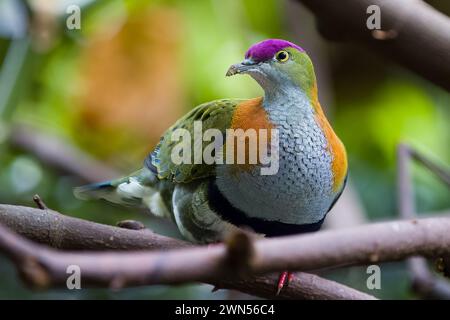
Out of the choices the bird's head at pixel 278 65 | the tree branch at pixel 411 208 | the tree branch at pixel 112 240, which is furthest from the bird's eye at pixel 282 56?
the tree branch at pixel 411 208

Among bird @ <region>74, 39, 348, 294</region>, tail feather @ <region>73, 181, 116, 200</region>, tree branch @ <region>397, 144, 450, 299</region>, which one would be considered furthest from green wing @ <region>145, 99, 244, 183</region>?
tree branch @ <region>397, 144, 450, 299</region>

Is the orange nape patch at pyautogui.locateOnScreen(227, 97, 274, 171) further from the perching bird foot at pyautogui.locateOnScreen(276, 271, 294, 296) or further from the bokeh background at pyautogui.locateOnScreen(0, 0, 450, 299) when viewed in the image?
the bokeh background at pyautogui.locateOnScreen(0, 0, 450, 299)

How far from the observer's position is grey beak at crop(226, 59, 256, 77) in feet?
4.29

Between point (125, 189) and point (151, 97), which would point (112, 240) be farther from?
point (151, 97)

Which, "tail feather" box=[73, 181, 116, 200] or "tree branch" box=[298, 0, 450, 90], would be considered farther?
"tail feather" box=[73, 181, 116, 200]

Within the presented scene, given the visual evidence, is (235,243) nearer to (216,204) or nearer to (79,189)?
(216,204)

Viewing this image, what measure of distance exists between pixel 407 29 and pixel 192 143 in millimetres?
632

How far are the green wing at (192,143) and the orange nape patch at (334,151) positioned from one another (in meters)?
0.19

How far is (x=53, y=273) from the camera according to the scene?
2.18 feet

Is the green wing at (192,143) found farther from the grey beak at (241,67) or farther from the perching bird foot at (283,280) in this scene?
the perching bird foot at (283,280)
